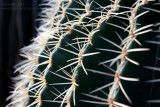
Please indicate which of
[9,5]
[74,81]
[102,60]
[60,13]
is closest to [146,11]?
[102,60]

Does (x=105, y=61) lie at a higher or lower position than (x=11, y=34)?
higher

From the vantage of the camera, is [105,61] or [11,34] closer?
[105,61]

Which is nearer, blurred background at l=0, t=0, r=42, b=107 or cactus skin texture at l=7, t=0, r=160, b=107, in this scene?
cactus skin texture at l=7, t=0, r=160, b=107

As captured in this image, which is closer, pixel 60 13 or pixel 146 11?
pixel 146 11

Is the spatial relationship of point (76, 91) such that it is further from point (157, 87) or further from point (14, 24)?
point (14, 24)
